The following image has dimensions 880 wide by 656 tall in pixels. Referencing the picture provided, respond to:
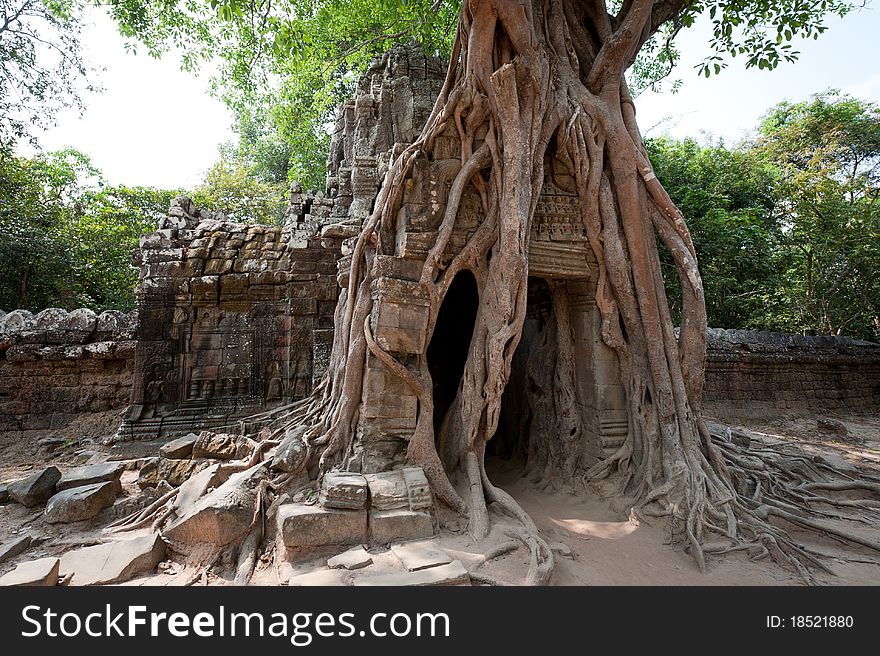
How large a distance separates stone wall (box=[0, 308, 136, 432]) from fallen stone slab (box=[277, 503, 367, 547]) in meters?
5.19

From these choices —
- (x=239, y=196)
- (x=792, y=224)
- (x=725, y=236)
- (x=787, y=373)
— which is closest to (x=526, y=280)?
(x=787, y=373)

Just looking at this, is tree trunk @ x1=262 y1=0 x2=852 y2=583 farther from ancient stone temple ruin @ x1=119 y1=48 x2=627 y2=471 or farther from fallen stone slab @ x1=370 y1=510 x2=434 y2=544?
fallen stone slab @ x1=370 y1=510 x2=434 y2=544

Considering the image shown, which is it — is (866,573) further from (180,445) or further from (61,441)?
(61,441)

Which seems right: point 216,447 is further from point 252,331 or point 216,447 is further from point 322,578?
point 322,578

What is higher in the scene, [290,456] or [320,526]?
[290,456]

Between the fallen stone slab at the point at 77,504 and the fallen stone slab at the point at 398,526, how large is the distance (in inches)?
91.5

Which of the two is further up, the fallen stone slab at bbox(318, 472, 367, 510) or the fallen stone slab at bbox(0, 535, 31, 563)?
the fallen stone slab at bbox(318, 472, 367, 510)

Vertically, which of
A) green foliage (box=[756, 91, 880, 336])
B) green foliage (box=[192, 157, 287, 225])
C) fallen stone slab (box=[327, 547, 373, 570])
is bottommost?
fallen stone slab (box=[327, 547, 373, 570])

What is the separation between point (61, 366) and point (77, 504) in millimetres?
4379

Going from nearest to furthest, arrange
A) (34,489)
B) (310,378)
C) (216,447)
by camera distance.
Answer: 1. (34,489)
2. (216,447)
3. (310,378)

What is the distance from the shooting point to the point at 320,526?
A: 2.61 m

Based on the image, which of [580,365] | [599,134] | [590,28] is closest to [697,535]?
[580,365]

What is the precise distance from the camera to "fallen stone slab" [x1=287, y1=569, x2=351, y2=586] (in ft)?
Result: 7.28

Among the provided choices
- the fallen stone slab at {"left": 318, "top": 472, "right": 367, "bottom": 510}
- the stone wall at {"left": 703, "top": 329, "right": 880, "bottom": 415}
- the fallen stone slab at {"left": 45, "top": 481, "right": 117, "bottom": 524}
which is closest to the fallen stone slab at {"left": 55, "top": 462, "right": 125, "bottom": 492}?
the fallen stone slab at {"left": 45, "top": 481, "right": 117, "bottom": 524}
